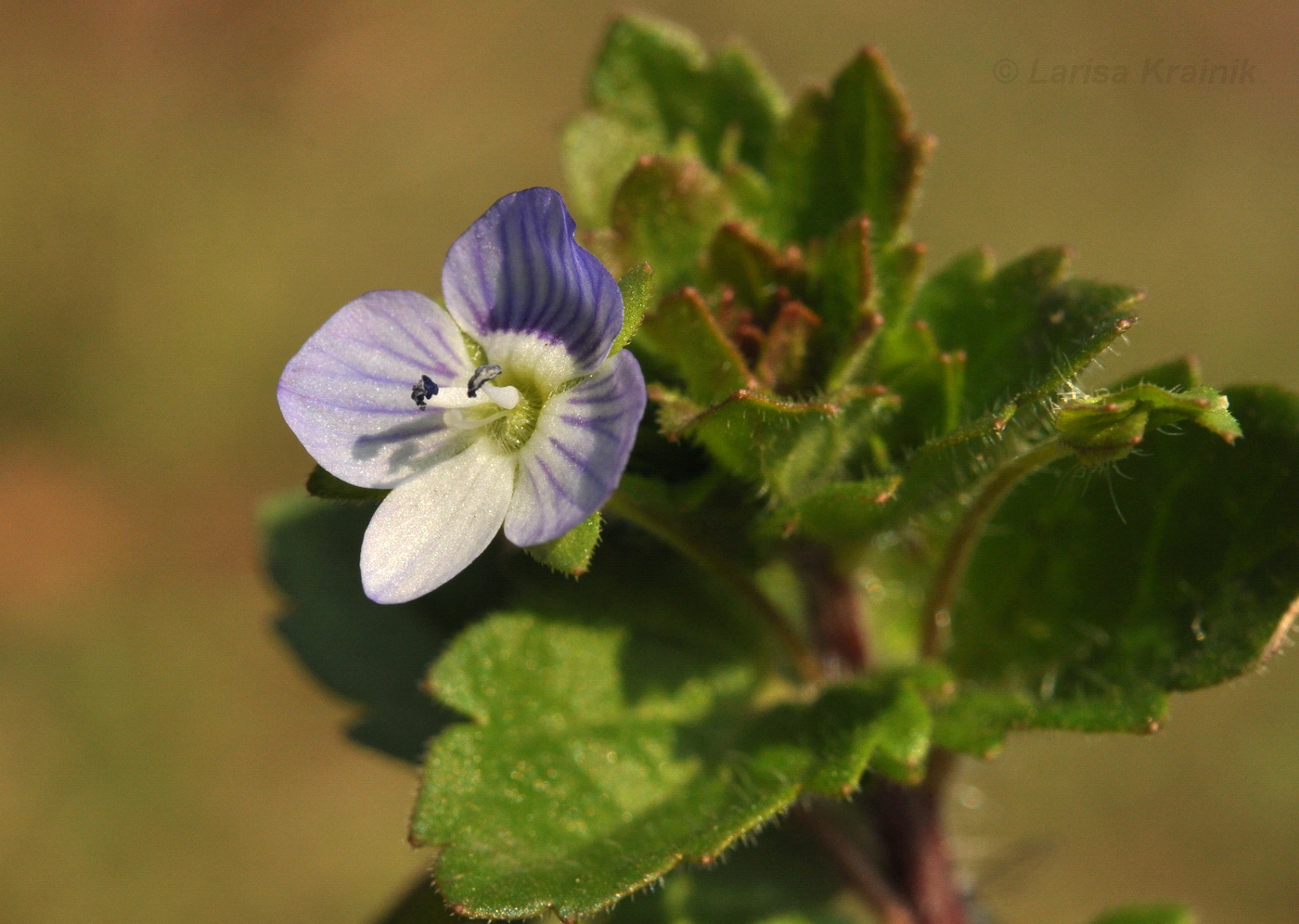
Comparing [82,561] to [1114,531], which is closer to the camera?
[1114,531]

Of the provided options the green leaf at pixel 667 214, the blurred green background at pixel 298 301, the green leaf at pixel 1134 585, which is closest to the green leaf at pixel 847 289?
the green leaf at pixel 667 214

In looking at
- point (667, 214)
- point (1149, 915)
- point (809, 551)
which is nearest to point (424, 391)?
point (667, 214)

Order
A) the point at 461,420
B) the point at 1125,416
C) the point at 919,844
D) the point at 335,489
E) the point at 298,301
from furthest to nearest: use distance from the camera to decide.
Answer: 1. the point at 298,301
2. the point at 919,844
3. the point at 461,420
4. the point at 335,489
5. the point at 1125,416

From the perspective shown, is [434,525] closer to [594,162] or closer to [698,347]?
[698,347]

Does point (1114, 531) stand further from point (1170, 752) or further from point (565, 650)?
point (1170, 752)

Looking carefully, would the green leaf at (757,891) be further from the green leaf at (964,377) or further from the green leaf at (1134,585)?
the green leaf at (964,377)

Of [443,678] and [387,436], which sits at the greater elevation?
[387,436]

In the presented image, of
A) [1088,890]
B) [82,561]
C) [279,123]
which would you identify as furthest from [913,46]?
[82,561]
